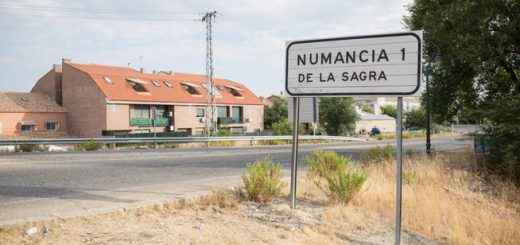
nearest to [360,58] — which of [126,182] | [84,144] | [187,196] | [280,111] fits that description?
[187,196]

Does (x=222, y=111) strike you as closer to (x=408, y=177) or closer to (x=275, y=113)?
(x=275, y=113)

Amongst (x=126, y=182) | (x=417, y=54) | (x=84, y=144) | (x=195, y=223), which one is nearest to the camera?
(x=417, y=54)

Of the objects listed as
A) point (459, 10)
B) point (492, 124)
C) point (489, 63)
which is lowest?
point (492, 124)

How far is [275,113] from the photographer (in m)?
61.7

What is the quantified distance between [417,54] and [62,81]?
5267 centimetres

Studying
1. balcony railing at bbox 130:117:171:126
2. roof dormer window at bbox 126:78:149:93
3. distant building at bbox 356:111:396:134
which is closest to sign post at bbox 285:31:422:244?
balcony railing at bbox 130:117:171:126

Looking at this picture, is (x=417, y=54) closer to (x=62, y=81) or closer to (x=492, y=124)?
(x=492, y=124)

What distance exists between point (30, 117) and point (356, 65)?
4744 cm

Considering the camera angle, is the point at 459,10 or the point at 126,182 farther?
the point at 459,10

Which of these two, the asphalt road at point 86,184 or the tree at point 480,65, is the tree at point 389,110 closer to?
the tree at point 480,65

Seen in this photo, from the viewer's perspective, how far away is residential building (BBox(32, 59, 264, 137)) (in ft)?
147

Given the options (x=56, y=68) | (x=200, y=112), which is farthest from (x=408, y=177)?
(x=56, y=68)

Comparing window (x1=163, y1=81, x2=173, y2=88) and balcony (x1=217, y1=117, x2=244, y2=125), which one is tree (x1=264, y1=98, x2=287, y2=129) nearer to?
balcony (x1=217, y1=117, x2=244, y2=125)

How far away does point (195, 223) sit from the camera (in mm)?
4824
